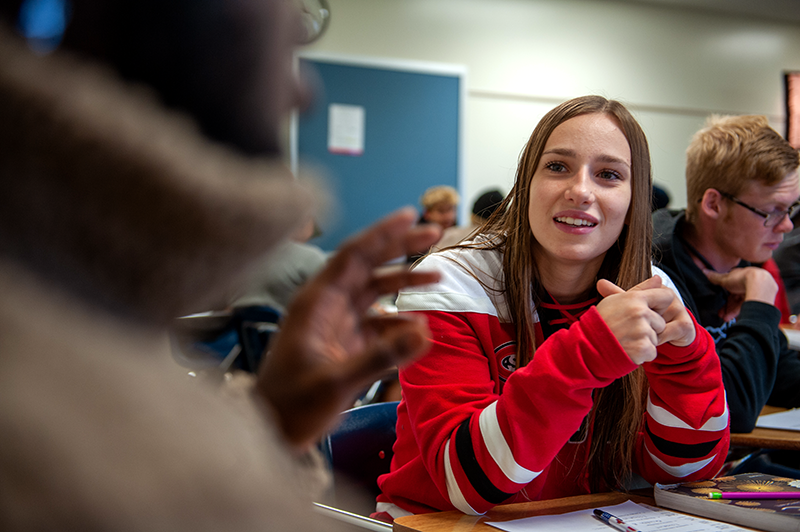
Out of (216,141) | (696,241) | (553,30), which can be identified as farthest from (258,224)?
(553,30)

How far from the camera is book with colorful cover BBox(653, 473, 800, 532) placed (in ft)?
2.72

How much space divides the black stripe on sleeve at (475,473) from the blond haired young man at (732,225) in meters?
0.95

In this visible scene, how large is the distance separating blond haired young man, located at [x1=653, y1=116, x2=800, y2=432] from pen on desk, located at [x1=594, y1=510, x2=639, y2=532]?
89 cm

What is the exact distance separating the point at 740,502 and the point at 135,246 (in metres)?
0.95

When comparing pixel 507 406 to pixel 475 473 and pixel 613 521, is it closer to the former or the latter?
pixel 475 473

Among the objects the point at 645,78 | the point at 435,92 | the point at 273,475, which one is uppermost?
the point at 645,78

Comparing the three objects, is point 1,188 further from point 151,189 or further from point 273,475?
point 273,475

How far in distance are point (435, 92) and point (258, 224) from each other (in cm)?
488

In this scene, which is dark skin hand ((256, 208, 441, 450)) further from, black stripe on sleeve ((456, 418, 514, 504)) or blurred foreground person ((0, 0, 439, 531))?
black stripe on sleeve ((456, 418, 514, 504))

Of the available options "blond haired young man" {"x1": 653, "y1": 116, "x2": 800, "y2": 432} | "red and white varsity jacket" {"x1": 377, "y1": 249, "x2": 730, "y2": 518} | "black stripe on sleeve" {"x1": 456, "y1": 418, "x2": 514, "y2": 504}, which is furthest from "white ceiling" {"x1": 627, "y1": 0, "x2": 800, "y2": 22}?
"black stripe on sleeve" {"x1": 456, "y1": 418, "x2": 514, "y2": 504}

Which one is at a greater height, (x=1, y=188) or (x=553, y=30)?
(x=553, y=30)

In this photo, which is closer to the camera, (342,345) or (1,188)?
(1,188)

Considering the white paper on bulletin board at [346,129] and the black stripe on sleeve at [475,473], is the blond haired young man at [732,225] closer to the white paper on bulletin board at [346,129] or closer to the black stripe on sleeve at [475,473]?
the black stripe on sleeve at [475,473]

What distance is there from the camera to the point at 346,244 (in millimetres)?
431
